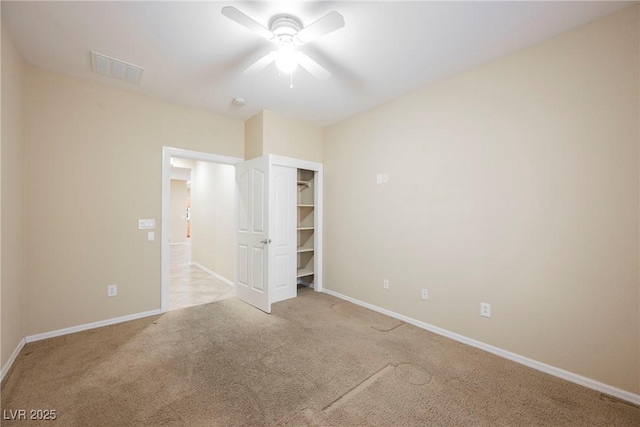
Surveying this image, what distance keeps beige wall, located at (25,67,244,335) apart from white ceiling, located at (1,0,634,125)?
12.6 inches

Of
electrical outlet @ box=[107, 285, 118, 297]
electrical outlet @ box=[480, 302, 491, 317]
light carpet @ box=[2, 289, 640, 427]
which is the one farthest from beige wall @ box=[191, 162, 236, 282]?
electrical outlet @ box=[480, 302, 491, 317]

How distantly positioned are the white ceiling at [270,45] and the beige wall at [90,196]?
0.32 meters

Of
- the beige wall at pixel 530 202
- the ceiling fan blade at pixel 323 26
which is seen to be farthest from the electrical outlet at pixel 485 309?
the ceiling fan blade at pixel 323 26

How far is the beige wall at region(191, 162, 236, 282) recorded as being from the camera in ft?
15.8

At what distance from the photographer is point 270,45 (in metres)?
2.31

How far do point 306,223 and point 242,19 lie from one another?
343 centimetres

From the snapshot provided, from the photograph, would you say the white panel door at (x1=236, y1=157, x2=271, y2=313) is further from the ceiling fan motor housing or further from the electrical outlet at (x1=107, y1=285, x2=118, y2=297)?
the ceiling fan motor housing

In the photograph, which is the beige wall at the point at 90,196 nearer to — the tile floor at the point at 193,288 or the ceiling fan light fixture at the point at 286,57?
the tile floor at the point at 193,288

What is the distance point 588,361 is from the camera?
1995 millimetres

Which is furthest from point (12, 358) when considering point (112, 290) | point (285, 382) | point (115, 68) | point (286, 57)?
point (286, 57)

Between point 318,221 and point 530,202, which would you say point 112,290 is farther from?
point 530,202

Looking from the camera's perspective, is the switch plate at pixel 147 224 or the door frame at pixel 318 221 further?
the door frame at pixel 318 221

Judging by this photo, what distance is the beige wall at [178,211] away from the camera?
10.5 m

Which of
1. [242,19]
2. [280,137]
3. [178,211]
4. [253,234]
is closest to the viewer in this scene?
[242,19]
